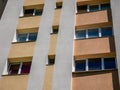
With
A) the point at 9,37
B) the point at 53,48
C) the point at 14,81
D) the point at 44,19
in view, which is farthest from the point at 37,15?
the point at 14,81

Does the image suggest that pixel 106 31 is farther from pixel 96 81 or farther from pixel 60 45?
pixel 96 81

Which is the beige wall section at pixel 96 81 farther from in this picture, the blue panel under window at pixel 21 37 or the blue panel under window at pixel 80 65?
the blue panel under window at pixel 21 37

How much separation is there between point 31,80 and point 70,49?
10.6ft

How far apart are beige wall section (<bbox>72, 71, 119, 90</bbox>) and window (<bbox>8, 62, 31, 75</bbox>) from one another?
3.63 m

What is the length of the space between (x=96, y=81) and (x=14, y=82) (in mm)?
5110

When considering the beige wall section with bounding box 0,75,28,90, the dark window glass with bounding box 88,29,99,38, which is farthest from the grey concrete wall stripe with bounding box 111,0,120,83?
the beige wall section with bounding box 0,75,28,90

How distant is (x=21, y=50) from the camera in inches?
686

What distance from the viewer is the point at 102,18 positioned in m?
18.1

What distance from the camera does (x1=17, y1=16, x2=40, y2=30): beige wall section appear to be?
62.6ft

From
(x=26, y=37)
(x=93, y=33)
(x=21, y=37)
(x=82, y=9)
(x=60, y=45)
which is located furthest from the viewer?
(x=82, y=9)

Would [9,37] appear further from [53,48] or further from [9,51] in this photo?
[53,48]

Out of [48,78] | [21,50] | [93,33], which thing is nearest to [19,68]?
[21,50]

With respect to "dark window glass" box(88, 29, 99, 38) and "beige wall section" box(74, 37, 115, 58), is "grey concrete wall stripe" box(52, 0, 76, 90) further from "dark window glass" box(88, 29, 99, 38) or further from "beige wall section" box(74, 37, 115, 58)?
"dark window glass" box(88, 29, 99, 38)

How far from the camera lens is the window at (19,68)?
16744 millimetres
